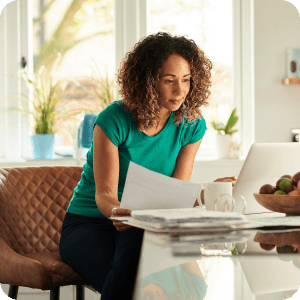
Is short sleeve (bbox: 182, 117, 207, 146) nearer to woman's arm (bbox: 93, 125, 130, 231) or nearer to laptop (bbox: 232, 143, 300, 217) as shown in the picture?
woman's arm (bbox: 93, 125, 130, 231)

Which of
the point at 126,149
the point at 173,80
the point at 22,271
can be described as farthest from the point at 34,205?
the point at 173,80

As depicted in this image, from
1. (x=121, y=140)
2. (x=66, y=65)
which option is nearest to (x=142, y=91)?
(x=121, y=140)

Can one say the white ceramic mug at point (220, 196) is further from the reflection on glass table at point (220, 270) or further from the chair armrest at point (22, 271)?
the chair armrest at point (22, 271)

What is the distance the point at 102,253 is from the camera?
3.74ft

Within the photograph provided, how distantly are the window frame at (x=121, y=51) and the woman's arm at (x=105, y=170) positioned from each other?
5.23 ft

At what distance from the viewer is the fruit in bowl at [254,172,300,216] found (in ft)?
3.28

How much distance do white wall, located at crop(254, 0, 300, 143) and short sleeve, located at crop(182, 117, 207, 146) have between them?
1.23 metres

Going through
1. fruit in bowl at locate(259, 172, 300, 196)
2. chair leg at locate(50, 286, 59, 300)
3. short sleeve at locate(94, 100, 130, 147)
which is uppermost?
short sleeve at locate(94, 100, 130, 147)

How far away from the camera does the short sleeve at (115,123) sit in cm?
133

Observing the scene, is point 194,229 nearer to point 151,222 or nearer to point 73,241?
point 151,222

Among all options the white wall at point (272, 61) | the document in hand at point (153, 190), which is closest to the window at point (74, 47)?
the white wall at point (272, 61)

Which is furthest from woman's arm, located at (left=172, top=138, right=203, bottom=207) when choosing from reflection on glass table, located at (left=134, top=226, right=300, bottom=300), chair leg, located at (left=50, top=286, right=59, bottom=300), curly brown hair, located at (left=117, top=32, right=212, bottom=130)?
reflection on glass table, located at (left=134, top=226, right=300, bottom=300)

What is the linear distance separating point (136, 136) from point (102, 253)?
1.46 feet

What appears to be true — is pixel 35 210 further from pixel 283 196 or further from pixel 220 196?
pixel 283 196
